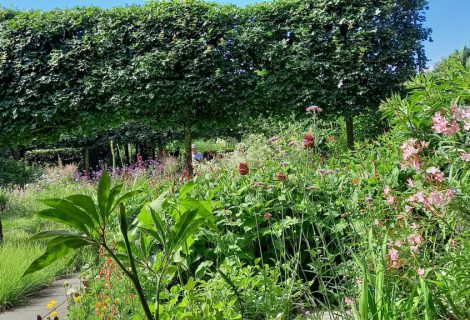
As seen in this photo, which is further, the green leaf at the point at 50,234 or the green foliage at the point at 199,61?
the green foliage at the point at 199,61

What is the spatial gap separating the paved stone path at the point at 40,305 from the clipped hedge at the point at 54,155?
47.2 feet

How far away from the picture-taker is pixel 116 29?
805 cm

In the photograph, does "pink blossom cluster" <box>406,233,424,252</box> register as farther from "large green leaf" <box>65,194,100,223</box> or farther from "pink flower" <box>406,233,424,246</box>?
"large green leaf" <box>65,194,100,223</box>

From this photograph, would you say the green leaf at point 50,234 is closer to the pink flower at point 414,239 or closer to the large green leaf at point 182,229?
the large green leaf at point 182,229

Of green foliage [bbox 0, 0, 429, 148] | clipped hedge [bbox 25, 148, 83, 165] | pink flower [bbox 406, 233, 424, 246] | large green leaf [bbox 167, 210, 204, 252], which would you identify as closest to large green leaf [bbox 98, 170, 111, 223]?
large green leaf [bbox 167, 210, 204, 252]

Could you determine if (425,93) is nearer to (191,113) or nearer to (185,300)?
(185,300)

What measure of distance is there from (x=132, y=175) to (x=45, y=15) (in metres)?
3.38

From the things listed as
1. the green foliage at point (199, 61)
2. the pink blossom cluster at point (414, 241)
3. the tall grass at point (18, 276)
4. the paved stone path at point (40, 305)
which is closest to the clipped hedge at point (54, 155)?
the green foliage at point (199, 61)

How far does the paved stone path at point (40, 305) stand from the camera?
325 cm

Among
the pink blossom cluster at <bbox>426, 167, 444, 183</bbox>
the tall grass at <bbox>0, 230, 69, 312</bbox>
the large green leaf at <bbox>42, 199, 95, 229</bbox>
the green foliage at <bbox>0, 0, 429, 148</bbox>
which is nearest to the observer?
the large green leaf at <bbox>42, 199, 95, 229</bbox>

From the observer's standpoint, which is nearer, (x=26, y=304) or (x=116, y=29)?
(x=26, y=304)

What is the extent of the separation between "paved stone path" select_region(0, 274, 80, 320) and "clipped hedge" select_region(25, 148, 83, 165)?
47.2ft

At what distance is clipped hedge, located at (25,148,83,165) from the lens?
17.6m

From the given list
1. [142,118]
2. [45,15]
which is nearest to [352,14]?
[142,118]
